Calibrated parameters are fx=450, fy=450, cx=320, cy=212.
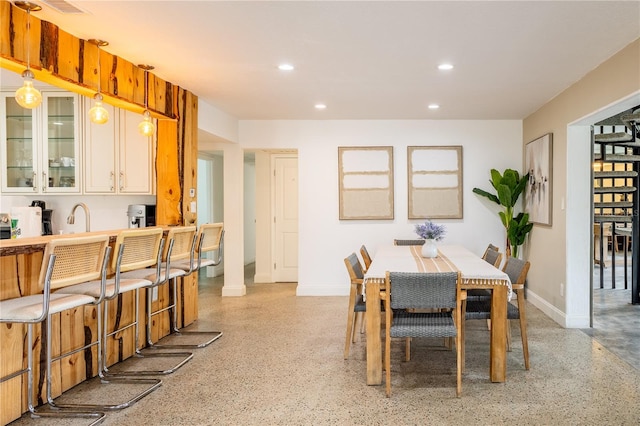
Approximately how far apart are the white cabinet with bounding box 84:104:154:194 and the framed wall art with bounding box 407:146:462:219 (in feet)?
11.6

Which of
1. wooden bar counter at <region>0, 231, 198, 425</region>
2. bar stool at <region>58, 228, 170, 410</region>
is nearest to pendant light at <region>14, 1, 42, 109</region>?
wooden bar counter at <region>0, 231, 198, 425</region>

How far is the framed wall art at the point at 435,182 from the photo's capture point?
20.8 ft

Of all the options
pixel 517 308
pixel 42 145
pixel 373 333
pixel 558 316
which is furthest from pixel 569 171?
pixel 42 145

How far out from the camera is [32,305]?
241 cm

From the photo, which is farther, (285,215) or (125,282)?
(285,215)

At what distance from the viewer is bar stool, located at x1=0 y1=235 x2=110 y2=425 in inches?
92.0

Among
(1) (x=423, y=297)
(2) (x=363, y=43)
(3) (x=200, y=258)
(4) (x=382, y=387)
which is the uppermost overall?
(2) (x=363, y=43)

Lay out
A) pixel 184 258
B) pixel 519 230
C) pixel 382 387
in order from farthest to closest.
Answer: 1. pixel 519 230
2. pixel 184 258
3. pixel 382 387

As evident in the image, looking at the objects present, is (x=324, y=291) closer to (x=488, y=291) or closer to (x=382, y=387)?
(x=488, y=291)

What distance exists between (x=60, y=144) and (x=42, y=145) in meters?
0.16

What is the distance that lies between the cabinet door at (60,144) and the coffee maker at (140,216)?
1.80 feet

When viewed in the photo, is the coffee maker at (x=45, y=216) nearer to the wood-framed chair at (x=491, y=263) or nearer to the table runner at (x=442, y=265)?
the table runner at (x=442, y=265)

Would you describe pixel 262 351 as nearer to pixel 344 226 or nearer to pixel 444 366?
pixel 444 366

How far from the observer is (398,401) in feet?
9.45
